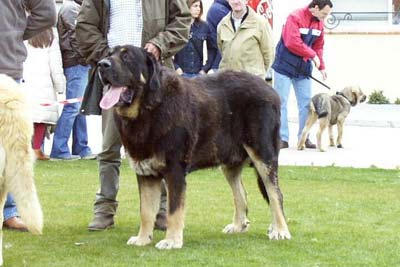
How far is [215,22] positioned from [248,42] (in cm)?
231

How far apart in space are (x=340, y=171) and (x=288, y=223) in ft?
13.1

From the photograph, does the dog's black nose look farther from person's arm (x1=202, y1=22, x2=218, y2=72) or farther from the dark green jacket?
person's arm (x1=202, y1=22, x2=218, y2=72)

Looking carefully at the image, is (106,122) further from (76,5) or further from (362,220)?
(76,5)

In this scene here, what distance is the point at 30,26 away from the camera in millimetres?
7648

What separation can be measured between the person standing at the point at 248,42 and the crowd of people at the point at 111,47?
13 millimetres

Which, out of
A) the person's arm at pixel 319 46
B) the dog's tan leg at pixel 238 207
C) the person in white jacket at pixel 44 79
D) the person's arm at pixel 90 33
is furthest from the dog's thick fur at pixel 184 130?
the person's arm at pixel 319 46

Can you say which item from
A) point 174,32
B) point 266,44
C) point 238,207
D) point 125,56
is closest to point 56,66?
point 266,44

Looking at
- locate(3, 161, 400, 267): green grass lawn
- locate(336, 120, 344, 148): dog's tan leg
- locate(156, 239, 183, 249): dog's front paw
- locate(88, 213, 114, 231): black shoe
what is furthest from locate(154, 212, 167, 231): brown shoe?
locate(336, 120, 344, 148): dog's tan leg

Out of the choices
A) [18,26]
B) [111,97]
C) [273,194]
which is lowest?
[273,194]

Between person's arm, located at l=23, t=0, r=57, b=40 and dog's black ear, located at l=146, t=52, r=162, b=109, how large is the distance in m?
1.12

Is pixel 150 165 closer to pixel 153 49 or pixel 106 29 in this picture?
pixel 153 49

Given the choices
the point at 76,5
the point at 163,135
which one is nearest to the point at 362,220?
the point at 163,135

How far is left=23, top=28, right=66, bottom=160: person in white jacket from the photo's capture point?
12.6 metres

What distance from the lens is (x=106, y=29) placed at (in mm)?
7992
